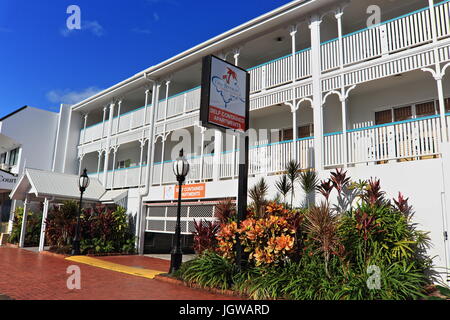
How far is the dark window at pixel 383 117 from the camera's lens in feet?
37.2

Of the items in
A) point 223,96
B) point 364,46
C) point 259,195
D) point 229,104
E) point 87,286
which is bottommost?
point 87,286

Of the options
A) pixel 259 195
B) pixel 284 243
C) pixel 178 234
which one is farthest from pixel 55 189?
pixel 284 243

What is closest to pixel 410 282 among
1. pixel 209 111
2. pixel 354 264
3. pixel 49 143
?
pixel 354 264

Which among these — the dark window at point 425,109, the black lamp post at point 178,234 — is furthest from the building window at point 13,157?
the dark window at point 425,109

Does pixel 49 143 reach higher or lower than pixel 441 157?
higher

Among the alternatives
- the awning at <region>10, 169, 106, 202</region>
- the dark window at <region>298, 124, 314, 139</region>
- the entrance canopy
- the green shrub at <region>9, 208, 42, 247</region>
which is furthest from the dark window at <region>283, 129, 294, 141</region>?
the green shrub at <region>9, 208, 42, 247</region>

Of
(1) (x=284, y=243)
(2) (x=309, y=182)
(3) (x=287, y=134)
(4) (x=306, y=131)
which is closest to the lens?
(1) (x=284, y=243)

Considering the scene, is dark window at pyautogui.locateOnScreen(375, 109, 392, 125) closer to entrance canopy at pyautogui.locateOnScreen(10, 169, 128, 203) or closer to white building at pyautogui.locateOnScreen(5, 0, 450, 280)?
white building at pyautogui.locateOnScreen(5, 0, 450, 280)

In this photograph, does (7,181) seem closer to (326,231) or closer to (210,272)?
(210,272)

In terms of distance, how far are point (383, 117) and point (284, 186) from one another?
13.9 feet

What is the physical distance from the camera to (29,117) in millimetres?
22703

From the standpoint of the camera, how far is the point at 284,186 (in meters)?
10.3

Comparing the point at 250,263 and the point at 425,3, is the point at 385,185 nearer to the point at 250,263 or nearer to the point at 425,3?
the point at 250,263
